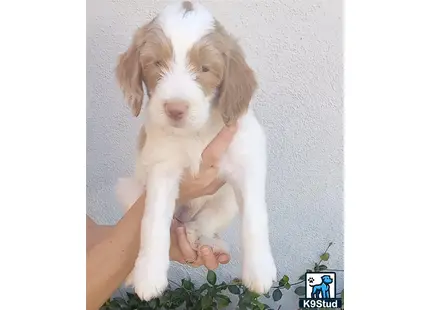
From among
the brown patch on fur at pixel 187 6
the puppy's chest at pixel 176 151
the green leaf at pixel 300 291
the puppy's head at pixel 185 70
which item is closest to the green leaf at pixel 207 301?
the green leaf at pixel 300 291

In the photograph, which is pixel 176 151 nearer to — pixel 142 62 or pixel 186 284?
pixel 142 62

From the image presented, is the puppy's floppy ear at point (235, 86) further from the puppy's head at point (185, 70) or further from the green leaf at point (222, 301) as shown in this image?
the green leaf at point (222, 301)

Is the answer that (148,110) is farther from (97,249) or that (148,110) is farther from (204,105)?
(97,249)

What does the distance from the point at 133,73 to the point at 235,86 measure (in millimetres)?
229

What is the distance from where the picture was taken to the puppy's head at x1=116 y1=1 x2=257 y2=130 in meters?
1.50

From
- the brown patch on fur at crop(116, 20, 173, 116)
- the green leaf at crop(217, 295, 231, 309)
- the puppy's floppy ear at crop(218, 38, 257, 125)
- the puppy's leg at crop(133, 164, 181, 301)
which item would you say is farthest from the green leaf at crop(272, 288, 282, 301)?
the brown patch on fur at crop(116, 20, 173, 116)

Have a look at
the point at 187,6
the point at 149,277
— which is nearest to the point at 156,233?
the point at 149,277

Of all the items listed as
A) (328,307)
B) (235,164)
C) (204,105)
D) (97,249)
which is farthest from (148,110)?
(328,307)

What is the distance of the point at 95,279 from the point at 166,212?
0.23 metres

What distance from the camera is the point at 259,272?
1.60 m

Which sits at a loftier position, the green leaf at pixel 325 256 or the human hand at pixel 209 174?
the human hand at pixel 209 174

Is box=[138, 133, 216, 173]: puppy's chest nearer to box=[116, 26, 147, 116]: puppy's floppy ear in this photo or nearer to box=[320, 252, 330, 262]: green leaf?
box=[116, 26, 147, 116]: puppy's floppy ear

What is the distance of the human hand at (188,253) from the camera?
163 cm

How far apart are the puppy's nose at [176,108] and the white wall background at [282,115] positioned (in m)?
0.16
